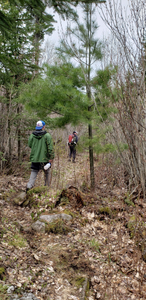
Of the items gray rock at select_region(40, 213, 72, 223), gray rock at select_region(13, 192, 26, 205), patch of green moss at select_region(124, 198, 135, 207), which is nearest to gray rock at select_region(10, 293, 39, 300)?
gray rock at select_region(40, 213, 72, 223)

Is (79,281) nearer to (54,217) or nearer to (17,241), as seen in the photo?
(17,241)

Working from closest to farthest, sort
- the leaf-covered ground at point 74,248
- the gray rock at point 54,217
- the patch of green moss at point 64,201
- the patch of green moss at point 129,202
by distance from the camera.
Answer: the leaf-covered ground at point 74,248 < the gray rock at point 54,217 < the patch of green moss at point 64,201 < the patch of green moss at point 129,202

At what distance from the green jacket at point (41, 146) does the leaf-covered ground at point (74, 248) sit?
2.97 ft

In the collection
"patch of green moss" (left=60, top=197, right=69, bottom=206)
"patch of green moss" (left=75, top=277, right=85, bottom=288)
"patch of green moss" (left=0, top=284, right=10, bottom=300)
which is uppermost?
"patch of green moss" (left=60, top=197, right=69, bottom=206)

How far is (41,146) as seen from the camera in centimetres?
536

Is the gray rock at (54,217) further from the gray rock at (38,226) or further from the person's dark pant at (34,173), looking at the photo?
the person's dark pant at (34,173)

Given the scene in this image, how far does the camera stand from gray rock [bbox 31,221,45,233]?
12.2 feet

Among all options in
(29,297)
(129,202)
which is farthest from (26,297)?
(129,202)

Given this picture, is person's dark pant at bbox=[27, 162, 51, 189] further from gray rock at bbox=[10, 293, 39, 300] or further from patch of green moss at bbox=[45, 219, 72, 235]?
gray rock at bbox=[10, 293, 39, 300]

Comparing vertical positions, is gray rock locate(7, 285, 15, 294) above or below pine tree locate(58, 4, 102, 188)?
below

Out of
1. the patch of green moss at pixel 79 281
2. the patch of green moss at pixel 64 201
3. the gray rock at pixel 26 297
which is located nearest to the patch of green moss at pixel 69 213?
the patch of green moss at pixel 64 201

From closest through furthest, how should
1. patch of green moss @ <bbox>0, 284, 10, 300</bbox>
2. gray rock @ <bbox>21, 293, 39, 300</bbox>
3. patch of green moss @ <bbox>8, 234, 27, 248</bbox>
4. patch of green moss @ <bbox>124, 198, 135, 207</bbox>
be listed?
patch of green moss @ <bbox>0, 284, 10, 300</bbox>
gray rock @ <bbox>21, 293, 39, 300</bbox>
patch of green moss @ <bbox>8, 234, 27, 248</bbox>
patch of green moss @ <bbox>124, 198, 135, 207</bbox>

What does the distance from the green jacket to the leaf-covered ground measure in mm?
906

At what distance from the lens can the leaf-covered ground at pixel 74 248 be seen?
8.24 ft
